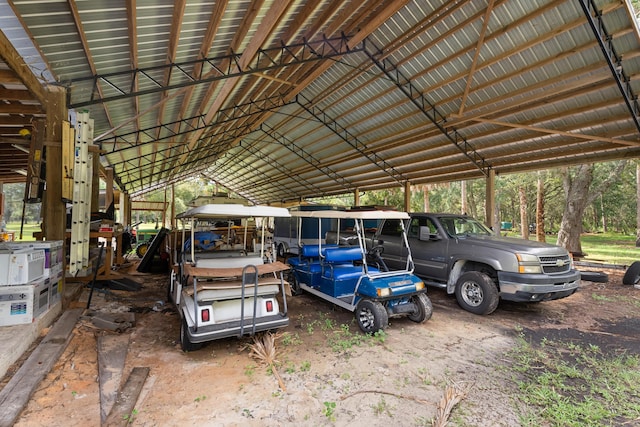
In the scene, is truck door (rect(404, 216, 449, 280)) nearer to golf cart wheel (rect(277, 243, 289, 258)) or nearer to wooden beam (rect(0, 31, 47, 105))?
golf cart wheel (rect(277, 243, 289, 258))

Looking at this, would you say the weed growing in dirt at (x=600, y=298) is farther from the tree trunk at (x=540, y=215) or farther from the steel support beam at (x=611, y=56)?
the tree trunk at (x=540, y=215)

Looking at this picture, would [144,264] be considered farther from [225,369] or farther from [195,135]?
[225,369]

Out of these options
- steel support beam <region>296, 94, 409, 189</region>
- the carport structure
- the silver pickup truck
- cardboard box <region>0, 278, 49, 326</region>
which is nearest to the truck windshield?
the silver pickup truck

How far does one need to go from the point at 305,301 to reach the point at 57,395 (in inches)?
177

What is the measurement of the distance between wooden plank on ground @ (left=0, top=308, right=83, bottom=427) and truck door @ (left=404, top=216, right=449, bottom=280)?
634 centimetres

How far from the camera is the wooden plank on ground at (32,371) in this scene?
2.70 m

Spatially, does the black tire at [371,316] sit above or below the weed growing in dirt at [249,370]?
above

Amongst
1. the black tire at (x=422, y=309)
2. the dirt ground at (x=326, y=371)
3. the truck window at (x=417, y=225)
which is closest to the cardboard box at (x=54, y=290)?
the dirt ground at (x=326, y=371)

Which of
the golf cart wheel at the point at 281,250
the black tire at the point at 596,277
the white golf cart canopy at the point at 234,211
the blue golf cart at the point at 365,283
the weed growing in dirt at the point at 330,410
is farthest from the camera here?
the golf cart wheel at the point at 281,250

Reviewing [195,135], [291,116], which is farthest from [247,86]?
[291,116]

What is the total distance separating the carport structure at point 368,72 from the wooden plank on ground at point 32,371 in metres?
3.08

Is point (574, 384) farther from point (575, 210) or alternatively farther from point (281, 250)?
point (575, 210)

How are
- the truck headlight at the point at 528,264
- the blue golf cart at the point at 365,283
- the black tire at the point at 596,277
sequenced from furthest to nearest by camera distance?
1. the black tire at the point at 596,277
2. the truck headlight at the point at 528,264
3. the blue golf cart at the point at 365,283

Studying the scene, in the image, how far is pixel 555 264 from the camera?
225 inches
